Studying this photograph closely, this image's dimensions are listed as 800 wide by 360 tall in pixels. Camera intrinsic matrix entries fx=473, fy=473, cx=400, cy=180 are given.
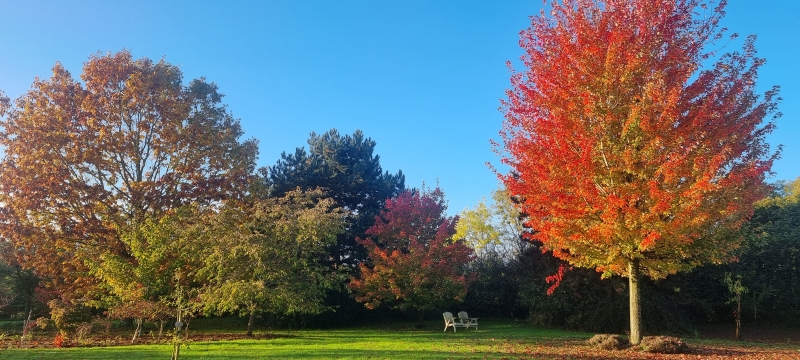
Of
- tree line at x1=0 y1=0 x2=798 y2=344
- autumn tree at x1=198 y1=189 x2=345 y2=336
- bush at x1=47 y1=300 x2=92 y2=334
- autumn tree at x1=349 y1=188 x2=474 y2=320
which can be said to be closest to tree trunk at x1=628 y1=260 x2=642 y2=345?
tree line at x1=0 y1=0 x2=798 y2=344

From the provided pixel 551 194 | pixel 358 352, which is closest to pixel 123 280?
pixel 358 352

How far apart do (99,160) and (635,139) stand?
2167 cm

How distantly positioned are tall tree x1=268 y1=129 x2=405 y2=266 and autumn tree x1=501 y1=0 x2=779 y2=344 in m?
17.6

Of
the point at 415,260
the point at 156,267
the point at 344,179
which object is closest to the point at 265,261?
the point at 156,267

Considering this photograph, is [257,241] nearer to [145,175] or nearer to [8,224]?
[145,175]

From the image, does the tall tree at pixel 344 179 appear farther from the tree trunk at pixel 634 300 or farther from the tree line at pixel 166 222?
the tree trunk at pixel 634 300

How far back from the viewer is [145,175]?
75.8ft

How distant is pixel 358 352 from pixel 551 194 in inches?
230

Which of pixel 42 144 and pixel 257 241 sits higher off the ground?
pixel 42 144

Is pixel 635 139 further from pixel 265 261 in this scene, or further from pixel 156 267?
pixel 156 267

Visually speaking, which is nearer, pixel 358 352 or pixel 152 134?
pixel 358 352

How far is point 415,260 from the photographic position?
20.2 m

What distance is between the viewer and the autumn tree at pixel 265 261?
16.3 metres

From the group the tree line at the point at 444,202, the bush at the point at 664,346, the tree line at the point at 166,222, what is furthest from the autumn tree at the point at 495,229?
the bush at the point at 664,346
